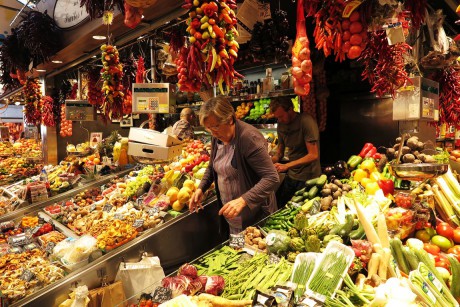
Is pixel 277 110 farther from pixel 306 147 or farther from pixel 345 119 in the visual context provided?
pixel 345 119

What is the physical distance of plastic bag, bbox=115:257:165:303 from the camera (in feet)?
9.05

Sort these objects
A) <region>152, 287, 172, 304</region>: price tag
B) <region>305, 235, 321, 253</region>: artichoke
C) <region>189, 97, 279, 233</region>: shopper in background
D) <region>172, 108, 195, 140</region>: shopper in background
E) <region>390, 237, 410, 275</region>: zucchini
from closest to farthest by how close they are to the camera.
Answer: <region>152, 287, 172, 304</region>: price tag
<region>390, 237, 410, 275</region>: zucchini
<region>305, 235, 321, 253</region>: artichoke
<region>189, 97, 279, 233</region>: shopper in background
<region>172, 108, 195, 140</region>: shopper in background

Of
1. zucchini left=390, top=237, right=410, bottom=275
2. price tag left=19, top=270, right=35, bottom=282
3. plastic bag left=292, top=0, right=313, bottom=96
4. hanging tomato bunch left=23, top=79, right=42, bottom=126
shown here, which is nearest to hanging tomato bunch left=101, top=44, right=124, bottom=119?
plastic bag left=292, top=0, right=313, bottom=96

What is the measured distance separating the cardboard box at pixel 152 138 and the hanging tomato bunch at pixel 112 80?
155 cm

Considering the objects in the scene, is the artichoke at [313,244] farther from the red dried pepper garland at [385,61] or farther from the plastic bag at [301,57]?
the red dried pepper garland at [385,61]

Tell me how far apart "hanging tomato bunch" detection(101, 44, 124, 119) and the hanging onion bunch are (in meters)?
2.02

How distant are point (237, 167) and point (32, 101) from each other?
666cm

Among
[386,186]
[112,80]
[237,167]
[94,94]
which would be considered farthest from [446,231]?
[94,94]

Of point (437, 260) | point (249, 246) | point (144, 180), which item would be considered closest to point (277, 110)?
point (144, 180)

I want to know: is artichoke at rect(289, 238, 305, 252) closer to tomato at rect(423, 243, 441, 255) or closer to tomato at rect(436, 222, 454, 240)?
tomato at rect(423, 243, 441, 255)

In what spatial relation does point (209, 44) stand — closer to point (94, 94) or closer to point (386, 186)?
point (386, 186)

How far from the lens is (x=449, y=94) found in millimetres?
5395

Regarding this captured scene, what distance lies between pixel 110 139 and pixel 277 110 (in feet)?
11.2

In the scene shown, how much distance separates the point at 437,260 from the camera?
2.42 m
